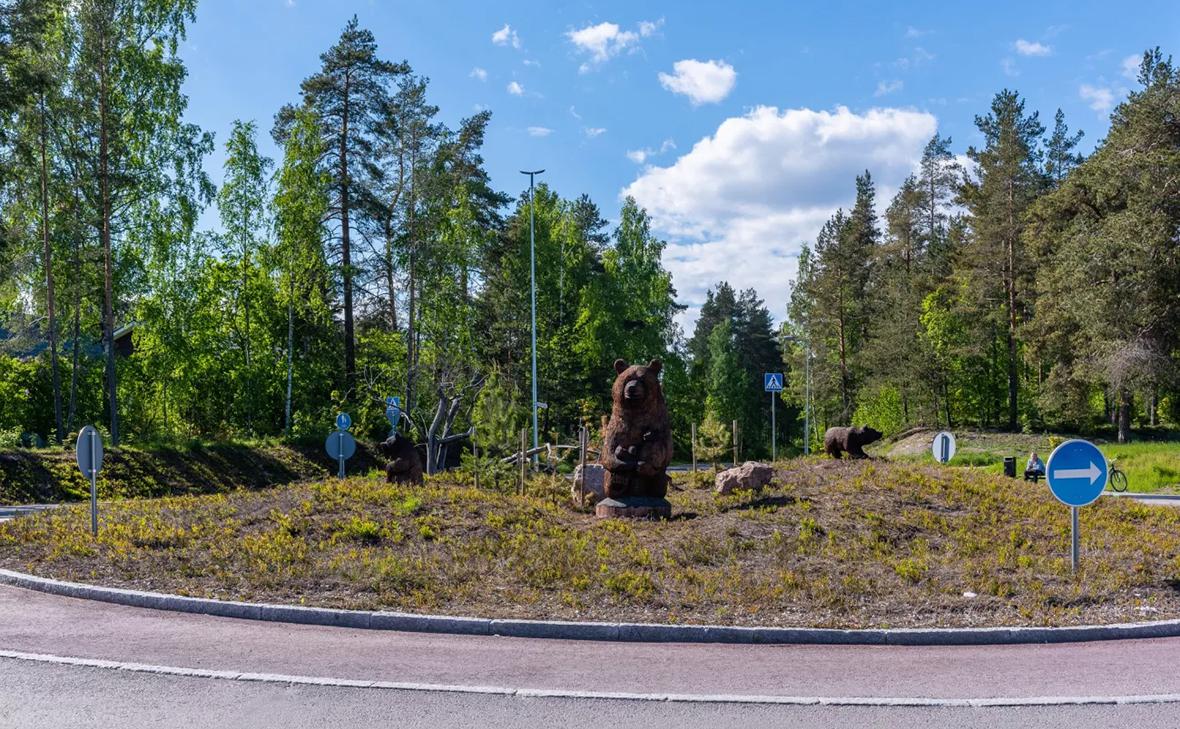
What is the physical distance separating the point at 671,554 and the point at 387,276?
28.0 m

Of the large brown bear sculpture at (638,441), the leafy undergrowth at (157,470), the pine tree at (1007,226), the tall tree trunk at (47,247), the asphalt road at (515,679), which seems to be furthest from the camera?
the pine tree at (1007,226)

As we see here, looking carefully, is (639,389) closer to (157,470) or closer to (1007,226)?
(157,470)

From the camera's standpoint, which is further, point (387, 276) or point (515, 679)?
point (387, 276)

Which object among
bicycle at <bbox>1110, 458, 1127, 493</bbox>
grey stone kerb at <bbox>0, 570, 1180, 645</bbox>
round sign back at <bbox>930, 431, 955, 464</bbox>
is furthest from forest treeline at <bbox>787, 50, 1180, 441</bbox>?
grey stone kerb at <bbox>0, 570, 1180, 645</bbox>

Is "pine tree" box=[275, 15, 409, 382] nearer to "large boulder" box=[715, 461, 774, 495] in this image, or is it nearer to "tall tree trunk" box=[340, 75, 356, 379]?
"tall tree trunk" box=[340, 75, 356, 379]

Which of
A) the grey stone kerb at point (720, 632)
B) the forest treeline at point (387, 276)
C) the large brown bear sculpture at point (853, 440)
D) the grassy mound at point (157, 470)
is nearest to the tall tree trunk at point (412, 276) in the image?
the forest treeline at point (387, 276)

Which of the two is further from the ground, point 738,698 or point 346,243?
point 346,243

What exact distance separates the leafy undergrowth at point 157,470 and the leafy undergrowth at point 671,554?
9.64 metres

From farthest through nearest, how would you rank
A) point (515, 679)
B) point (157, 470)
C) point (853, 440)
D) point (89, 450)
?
point (157, 470) < point (853, 440) < point (89, 450) < point (515, 679)

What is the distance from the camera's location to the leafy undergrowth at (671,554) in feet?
27.4

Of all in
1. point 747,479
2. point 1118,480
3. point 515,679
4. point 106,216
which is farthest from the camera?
point 106,216

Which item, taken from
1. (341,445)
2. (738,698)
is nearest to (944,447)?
(341,445)

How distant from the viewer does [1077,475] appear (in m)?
9.05

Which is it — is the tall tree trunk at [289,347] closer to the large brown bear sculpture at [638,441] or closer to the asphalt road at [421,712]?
the large brown bear sculpture at [638,441]
